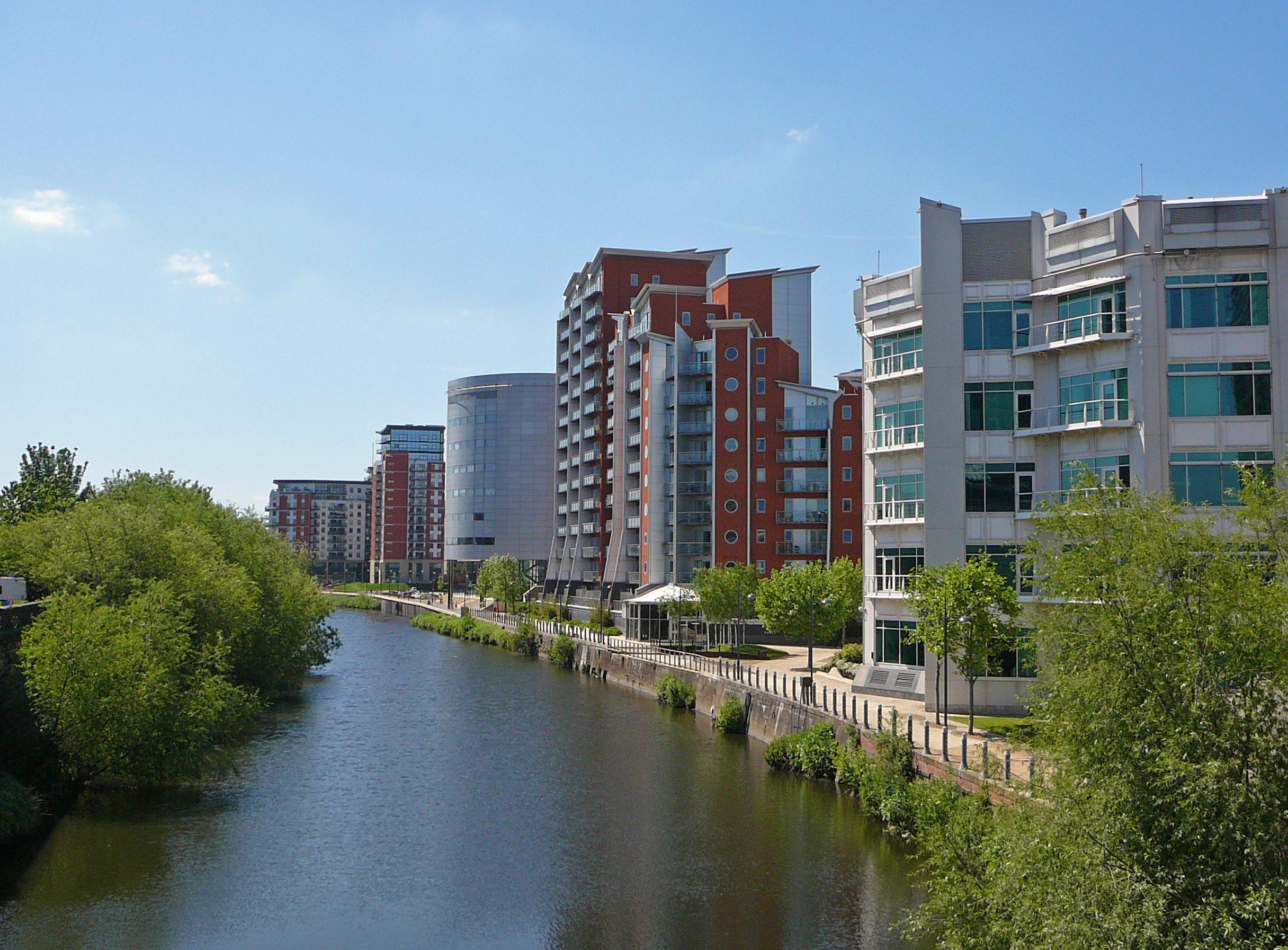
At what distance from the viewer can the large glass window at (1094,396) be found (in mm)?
37062

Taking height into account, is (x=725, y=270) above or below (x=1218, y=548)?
above

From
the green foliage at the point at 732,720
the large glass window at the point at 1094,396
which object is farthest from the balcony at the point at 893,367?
the green foliage at the point at 732,720

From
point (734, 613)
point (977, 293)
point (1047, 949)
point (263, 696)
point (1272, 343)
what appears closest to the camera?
point (1047, 949)

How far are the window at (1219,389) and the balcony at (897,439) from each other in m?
9.10

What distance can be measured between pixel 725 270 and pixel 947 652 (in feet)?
275

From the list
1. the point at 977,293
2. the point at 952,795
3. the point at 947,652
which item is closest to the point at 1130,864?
the point at 952,795

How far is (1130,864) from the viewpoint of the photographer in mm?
14156

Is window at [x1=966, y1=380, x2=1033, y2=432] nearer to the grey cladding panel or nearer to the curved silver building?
the grey cladding panel

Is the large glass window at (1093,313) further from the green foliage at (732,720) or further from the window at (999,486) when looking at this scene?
the green foliage at (732,720)

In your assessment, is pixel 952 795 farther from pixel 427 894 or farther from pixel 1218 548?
pixel 427 894

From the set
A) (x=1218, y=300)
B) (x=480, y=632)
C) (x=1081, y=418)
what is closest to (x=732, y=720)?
(x=1081, y=418)

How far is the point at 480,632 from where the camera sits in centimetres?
10138

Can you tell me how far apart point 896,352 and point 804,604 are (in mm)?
18557

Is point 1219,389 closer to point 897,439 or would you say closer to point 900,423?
point 900,423
